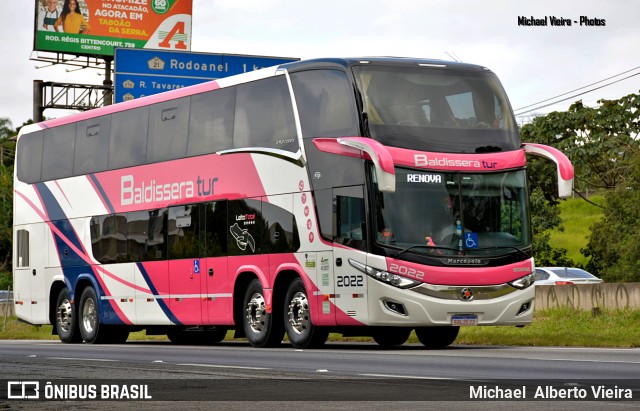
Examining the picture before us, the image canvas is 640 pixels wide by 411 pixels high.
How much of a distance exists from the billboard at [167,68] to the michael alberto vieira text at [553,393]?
93.8 ft

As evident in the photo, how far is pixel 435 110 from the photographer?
22.2m

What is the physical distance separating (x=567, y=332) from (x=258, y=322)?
19.7ft

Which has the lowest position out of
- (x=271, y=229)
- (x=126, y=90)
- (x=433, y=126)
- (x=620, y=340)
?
(x=620, y=340)

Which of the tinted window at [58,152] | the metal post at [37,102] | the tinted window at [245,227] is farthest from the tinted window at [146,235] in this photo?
the metal post at [37,102]

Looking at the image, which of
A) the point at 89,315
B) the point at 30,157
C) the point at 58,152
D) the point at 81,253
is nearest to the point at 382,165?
the point at 81,253

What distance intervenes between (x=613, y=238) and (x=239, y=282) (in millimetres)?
35678

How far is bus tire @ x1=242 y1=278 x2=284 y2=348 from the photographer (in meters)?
23.6

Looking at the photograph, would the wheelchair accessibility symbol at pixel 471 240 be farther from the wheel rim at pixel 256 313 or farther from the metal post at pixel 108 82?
the metal post at pixel 108 82

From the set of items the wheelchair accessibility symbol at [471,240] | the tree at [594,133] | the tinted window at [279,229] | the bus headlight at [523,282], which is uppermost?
the tree at [594,133]

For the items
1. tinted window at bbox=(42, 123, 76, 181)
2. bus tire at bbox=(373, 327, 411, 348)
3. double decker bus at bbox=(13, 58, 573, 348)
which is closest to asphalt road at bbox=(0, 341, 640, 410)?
double decker bus at bbox=(13, 58, 573, 348)

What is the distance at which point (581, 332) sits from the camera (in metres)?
26.0

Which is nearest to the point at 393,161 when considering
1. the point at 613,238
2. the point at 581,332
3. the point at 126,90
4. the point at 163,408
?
the point at 581,332

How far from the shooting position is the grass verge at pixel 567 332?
23562mm

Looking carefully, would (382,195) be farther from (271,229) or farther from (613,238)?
(613,238)
